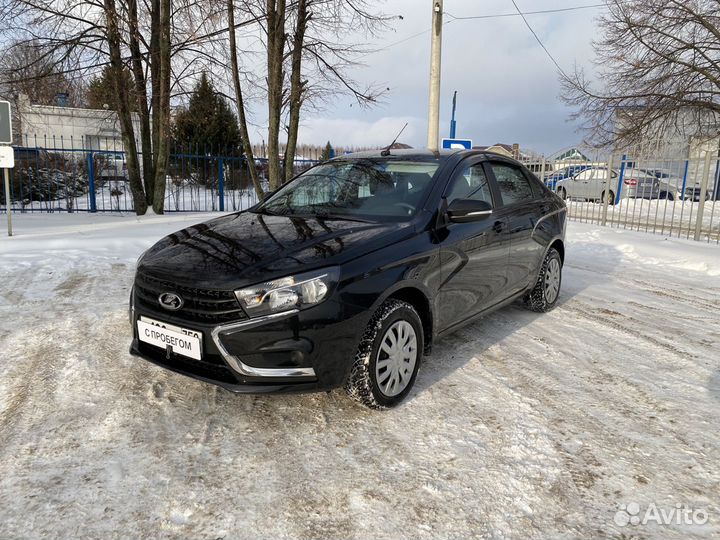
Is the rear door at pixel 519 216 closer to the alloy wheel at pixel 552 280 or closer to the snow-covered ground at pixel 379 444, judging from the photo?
the alloy wheel at pixel 552 280

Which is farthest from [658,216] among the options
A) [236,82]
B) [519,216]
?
[236,82]

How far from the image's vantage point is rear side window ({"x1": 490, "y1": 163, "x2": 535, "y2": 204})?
4.54m

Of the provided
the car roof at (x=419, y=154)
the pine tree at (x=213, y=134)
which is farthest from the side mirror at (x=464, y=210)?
the pine tree at (x=213, y=134)

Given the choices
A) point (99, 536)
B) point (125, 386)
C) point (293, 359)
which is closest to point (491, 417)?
point (293, 359)

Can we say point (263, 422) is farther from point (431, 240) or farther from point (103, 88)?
point (103, 88)

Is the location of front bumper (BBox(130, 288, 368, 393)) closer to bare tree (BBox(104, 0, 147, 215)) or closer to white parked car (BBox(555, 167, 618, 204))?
bare tree (BBox(104, 0, 147, 215))

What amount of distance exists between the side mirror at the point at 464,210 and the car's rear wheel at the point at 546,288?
1.87 metres

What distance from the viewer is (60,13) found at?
11562 mm

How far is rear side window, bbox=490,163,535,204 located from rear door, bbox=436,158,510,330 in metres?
0.20

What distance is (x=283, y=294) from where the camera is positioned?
2.66 m

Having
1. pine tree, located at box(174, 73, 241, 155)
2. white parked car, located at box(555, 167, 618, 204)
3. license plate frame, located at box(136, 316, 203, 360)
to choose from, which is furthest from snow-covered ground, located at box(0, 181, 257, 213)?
license plate frame, located at box(136, 316, 203, 360)

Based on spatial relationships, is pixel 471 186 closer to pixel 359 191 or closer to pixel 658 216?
pixel 359 191

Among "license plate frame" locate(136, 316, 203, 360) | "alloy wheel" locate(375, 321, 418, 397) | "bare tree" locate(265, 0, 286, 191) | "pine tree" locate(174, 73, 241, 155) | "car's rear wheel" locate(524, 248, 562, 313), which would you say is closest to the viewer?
"license plate frame" locate(136, 316, 203, 360)

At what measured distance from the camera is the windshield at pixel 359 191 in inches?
142
